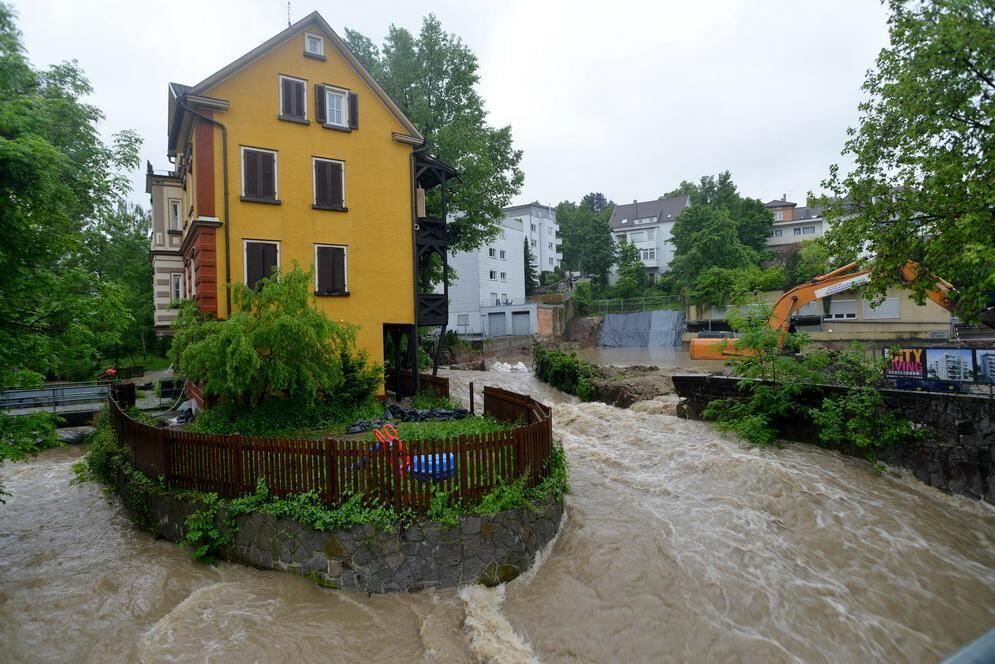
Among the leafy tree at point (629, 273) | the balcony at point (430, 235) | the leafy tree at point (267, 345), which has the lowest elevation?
the leafy tree at point (267, 345)

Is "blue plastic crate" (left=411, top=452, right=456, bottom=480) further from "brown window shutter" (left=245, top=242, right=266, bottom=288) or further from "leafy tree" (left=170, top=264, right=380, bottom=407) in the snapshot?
"brown window shutter" (left=245, top=242, right=266, bottom=288)

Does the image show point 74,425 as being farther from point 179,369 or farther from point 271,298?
point 271,298

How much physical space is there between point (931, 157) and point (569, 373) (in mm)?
19242

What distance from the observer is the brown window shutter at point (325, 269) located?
17.2 meters

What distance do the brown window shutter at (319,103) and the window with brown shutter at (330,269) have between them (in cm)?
395

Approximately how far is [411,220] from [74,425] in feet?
47.9

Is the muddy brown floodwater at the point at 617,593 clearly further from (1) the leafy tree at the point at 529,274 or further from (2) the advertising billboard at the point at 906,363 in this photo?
(1) the leafy tree at the point at 529,274

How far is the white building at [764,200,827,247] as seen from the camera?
66250 mm

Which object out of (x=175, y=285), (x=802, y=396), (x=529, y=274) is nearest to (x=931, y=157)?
(x=802, y=396)

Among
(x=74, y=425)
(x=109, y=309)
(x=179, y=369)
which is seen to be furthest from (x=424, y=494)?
(x=74, y=425)

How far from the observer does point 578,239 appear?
7662cm

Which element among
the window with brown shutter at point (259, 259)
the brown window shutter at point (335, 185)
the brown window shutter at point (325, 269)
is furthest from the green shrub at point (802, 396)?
the window with brown shutter at point (259, 259)

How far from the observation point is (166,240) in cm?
2277

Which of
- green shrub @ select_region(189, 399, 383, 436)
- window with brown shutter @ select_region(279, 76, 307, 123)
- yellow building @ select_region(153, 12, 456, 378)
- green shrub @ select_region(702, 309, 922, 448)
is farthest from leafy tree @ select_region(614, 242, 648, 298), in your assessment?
green shrub @ select_region(189, 399, 383, 436)
